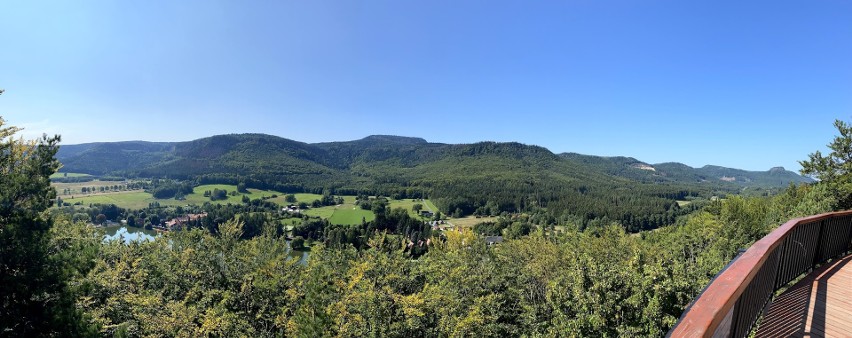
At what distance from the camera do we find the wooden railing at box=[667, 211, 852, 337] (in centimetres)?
186

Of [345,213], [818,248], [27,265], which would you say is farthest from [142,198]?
[818,248]

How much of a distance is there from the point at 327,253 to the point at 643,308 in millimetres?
21197

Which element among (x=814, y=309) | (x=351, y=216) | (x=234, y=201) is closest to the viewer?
(x=814, y=309)

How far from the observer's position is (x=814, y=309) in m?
4.46

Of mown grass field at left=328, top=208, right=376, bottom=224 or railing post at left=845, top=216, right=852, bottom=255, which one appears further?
mown grass field at left=328, top=208, right=376, bottom=224

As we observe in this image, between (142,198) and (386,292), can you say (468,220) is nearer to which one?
(386,292)

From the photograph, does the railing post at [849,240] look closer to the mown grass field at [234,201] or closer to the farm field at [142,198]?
the mown grass field at [234,201]

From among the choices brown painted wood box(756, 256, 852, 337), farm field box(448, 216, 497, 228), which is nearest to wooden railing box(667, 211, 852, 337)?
brown painted wood box(756, 256, 852, 337)

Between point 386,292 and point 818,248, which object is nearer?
point 818,248

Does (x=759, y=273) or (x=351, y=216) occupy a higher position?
(x=759, y=273)

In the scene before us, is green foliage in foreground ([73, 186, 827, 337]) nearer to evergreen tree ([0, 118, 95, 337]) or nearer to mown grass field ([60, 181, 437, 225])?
evergreen tree ([0, 118, 95, 337])

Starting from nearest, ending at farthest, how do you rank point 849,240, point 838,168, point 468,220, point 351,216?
point 849,240 < point 838,168 < point 351,216 < point 468,220

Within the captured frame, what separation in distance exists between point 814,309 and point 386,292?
14752 millimetres

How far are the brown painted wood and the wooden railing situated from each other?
5.9 inches
